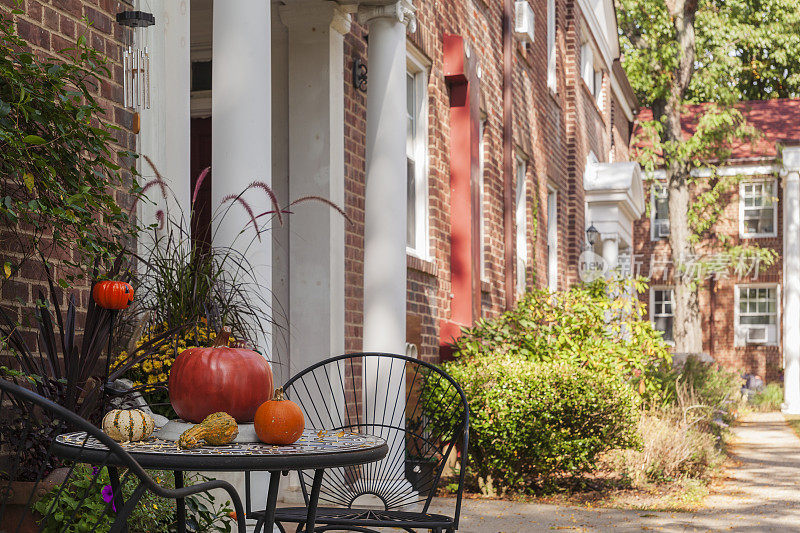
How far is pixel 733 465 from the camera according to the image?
32.8 ft

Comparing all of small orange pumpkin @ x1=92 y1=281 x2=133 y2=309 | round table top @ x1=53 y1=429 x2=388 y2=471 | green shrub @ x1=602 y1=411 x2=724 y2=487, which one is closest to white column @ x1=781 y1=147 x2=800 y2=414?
green shrub @ x1=602 y1=411 x2=724 y2=487

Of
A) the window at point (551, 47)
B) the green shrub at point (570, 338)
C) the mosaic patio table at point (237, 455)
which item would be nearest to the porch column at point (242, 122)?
the mosaic patio table at point (237, 455)

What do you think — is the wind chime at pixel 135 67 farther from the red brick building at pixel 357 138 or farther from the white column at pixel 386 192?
the white column at pixel 386 192

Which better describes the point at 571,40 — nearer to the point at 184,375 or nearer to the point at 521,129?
the point at 521,129

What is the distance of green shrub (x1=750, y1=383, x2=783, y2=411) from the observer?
818 inches

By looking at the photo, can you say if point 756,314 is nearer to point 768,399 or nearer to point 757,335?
point 757,335

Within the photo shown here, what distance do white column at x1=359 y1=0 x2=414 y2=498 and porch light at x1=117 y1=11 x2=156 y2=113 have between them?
2.42 meters

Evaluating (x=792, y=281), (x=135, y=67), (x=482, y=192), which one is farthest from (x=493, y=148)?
(x=792, y=281)

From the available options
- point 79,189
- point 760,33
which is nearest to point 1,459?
point 79,189

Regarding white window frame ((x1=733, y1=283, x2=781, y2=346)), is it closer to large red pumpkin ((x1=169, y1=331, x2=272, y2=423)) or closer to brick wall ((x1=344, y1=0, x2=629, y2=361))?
brick wall ((x1=344, y1=0, x2=629, y2=361))

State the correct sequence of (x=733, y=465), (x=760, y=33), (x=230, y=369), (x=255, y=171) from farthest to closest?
(x=760, y=33), (x=733, y=465), (x=255, y=171), (x=230, y=369)

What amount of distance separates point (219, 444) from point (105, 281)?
43.2 inches

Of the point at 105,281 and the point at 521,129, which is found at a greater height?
the point at 521,129

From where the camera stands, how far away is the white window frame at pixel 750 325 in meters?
25.9
